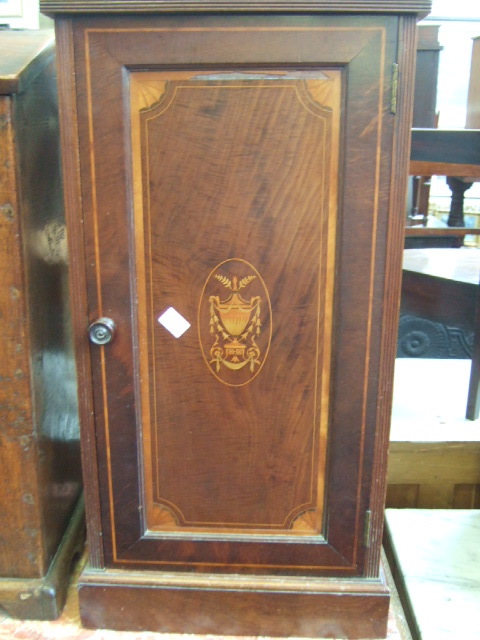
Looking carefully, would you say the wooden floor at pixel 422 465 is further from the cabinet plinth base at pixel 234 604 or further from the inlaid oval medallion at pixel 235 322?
the inlaid oval medallion at pixel 235 322

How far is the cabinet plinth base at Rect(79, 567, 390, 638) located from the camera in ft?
3.85

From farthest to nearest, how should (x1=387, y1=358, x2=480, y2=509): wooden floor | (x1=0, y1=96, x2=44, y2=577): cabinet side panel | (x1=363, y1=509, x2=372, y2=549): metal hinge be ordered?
(x1=387, y1=358, x2=480, y2=509): wooden floor < (x1=363, y1=509, x2=372, y2=549): metal hinge < (x1=0, y1=96, x2=44, y2=577): cabinet side panel

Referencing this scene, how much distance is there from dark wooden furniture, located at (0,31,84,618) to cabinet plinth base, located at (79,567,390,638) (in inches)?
4.4

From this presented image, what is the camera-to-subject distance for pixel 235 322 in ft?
3.52

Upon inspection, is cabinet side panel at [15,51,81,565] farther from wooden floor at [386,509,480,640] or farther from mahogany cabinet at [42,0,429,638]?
wooden floor at [386,509,480,640]

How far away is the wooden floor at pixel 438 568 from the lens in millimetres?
1230

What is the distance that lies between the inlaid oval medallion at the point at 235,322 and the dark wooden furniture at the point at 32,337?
0.32 meters

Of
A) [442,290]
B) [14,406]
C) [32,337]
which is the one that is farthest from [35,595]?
[442,290]

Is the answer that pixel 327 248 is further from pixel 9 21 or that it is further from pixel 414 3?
pixel 9 21

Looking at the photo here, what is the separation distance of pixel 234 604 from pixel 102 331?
0.57 metres

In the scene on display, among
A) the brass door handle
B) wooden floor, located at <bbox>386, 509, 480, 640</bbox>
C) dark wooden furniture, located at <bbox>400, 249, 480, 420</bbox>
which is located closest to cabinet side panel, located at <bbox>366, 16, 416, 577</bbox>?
wooden floor, located at <bbox>386, 509, 480, 640</bbox>

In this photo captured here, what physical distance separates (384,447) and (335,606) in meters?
0.32

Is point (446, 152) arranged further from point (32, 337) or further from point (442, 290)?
point (32, 337)

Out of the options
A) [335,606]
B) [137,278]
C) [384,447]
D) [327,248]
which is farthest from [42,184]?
[335,606]
